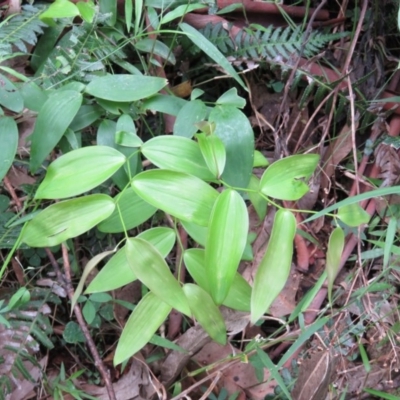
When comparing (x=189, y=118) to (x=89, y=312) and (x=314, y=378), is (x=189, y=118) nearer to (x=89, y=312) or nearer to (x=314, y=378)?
(x=89, y=312)

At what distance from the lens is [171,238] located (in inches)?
27.1

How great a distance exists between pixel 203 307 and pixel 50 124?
1.16 ft

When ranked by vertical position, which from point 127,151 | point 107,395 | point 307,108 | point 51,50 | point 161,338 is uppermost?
point 51,50

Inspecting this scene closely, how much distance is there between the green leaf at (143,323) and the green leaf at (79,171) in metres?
0.18

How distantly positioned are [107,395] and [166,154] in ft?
1.82

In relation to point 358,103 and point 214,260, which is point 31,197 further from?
point 358,103

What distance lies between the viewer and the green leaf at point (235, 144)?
694 millimetres

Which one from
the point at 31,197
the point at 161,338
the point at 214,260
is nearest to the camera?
the point at 214,260

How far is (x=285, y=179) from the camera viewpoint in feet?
2.15

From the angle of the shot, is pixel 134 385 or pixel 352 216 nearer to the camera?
pixel 352 216

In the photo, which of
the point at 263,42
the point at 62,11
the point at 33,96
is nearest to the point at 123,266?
the point at 33,96

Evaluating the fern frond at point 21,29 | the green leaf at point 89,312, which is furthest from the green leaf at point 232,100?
the green leaf at point 89,312

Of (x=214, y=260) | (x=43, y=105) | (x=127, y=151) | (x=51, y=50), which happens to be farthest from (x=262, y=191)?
(x=51, y=50)

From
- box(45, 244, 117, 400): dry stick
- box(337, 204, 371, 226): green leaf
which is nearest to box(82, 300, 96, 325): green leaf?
box(45, 244, 117, 400): dry stick
